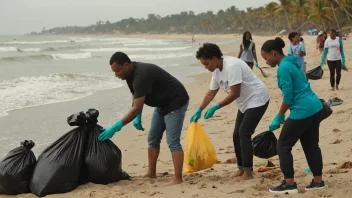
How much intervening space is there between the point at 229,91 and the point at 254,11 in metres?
99.6

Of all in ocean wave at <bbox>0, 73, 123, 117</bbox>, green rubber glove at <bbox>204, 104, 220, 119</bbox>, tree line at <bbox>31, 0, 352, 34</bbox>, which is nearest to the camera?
green rubber glove at <bbox>204, 104, 220, 119</bbox>

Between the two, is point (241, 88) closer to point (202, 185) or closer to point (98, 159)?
point (202, 185)

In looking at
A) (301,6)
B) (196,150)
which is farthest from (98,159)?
(301,6)

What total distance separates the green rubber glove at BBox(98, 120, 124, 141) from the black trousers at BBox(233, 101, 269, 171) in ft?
3.49

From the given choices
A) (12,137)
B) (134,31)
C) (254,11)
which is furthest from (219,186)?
(134,31)

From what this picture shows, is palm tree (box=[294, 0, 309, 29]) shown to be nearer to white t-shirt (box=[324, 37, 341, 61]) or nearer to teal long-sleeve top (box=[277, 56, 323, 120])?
white t-shirt (box=[324, 37, 341, 61])

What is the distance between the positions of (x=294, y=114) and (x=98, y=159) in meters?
1.81

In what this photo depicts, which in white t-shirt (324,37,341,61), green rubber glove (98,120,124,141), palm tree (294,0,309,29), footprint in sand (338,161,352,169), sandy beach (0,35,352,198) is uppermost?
palm tree (294,0,309,29)

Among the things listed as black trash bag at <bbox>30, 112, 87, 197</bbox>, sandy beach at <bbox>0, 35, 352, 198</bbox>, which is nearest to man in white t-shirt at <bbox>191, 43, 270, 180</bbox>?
sandy beach at <bbox>0, 35, 352, 198</bbox>

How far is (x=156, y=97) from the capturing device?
4.12 metres

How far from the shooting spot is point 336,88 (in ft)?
30.5

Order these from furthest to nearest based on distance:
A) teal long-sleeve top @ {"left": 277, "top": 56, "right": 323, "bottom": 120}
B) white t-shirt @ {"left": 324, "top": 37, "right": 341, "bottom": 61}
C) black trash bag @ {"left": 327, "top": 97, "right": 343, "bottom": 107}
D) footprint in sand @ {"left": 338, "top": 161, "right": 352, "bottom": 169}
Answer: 1. white t-shirt @ {"left": 324, "top": 37, "right": 341, "bottom": 61}
2. black trash bag @ {"left": 327, "top": 97, "right": 343, "bottom": 107}
3. footprint in sand @ {"left": 338, "top": 161, "right": 352, "bottom": 169}
4. teal long-sleeve top @ {"left": 277, "top": 56, "right": 323, "bottom": 120}

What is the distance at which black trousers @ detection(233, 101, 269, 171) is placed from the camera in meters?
3.98

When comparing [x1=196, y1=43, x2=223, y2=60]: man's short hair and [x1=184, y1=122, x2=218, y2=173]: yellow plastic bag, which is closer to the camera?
[x1=196, y1=43, x2=223, y2=60]: man's short hair
